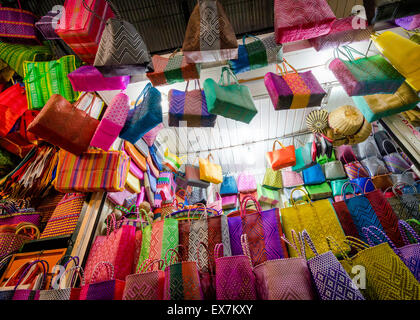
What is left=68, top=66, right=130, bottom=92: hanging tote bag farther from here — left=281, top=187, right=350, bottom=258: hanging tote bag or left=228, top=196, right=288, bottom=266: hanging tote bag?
left=281, top=187, right=350, bottom=258: hanging tote bag

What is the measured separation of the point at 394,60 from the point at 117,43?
7.84 ft

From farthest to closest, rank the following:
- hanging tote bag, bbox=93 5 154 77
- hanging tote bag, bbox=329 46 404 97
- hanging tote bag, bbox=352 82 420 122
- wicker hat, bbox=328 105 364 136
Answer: wicker hat, bbox=328 105 364 136 < hanging tote bag, bbox=352 82 420 122 < hanging tote bag, bbox=329 46 404 97 < hanging tote bag, bbox=93 5 154 77

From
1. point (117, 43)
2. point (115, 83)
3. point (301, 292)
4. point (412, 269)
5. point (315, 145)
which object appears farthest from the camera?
point (315, 145)

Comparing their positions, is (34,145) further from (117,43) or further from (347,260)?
(347,260)

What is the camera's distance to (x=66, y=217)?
7.47ft

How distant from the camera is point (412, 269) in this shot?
1004 mm

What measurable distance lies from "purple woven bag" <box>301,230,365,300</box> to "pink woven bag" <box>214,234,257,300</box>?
311mm

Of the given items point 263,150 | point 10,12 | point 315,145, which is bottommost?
point 315,145

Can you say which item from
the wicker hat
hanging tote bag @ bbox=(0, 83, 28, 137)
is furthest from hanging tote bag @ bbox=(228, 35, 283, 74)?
hanging tote bag @ bbox=(0, 83, 28, 137)

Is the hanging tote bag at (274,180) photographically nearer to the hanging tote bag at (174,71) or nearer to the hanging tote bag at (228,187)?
the hanging tote bag at (228,187)

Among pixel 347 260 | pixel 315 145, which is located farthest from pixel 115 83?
pixel 315 145

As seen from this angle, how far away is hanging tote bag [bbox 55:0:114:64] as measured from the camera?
1.67 metres

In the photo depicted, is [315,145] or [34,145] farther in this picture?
[315,145]
